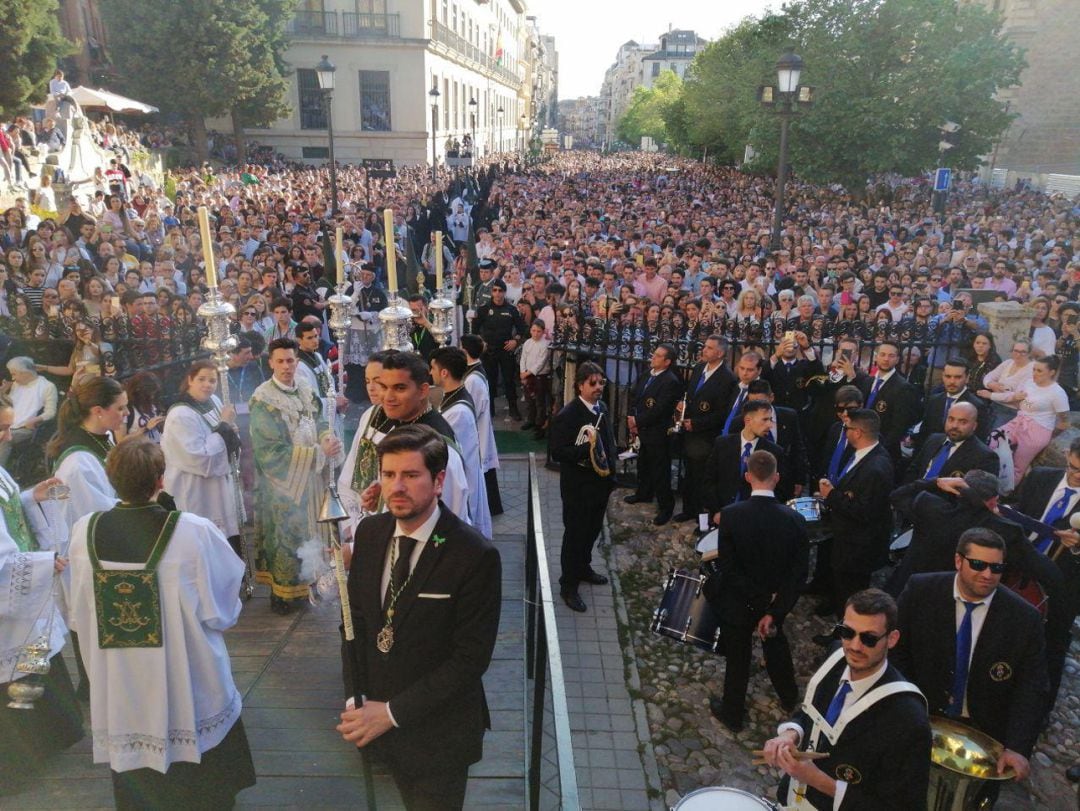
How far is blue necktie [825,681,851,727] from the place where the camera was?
3.16 meters

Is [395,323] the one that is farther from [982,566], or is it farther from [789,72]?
[789,72]

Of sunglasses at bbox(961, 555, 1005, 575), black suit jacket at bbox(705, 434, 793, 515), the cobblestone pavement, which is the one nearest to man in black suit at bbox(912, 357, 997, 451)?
black suit jacket at bbox(705, 434, 793, 515)

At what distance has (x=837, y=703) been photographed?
318 centimetres

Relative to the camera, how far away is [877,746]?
301cm

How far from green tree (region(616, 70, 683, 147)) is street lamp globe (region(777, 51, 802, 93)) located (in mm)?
67305

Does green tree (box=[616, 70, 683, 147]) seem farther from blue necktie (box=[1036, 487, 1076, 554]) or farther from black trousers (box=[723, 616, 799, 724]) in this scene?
black trousers (box=[723, 616, 799, 724])

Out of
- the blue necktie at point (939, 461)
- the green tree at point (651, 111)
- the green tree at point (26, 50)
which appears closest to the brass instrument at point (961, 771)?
the blue necktie at point (939, 461)

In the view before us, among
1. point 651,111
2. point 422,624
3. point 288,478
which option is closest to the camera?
point 422,624

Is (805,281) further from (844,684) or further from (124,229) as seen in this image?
(124,229)

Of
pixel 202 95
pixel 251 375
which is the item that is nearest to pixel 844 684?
pixel 251 375

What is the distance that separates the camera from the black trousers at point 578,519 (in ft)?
20.2

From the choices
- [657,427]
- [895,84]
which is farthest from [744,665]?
[895,84]

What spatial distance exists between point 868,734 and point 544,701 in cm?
141

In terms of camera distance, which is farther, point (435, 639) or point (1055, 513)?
point (1055, 513)
